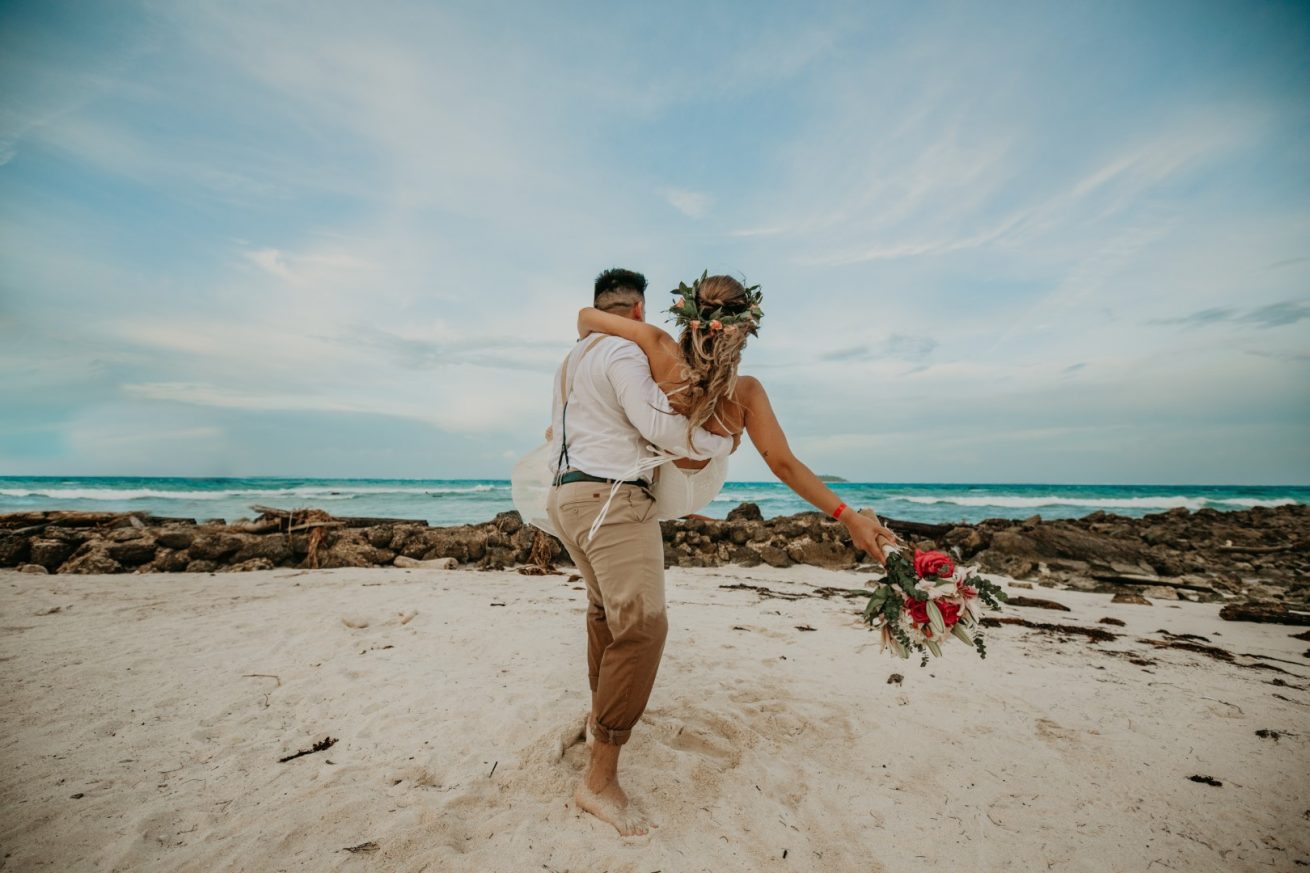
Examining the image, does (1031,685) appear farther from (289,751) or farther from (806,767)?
(289,751)

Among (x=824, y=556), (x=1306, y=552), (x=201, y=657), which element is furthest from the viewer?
(x=1306, y=552)

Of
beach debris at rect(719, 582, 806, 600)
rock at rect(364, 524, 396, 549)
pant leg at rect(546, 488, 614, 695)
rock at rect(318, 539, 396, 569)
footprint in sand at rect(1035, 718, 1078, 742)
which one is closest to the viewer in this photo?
pant leg at rect(546, 488, 614, 695)

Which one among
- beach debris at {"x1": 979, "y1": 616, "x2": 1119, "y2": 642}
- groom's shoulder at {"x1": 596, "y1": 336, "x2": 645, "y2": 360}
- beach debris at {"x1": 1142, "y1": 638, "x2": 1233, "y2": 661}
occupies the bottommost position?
beach debris at {"x1": 1142, "y1": 638, "x2": 1233, "y2": 661}

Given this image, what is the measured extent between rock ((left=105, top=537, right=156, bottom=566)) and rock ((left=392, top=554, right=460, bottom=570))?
3.45 metres

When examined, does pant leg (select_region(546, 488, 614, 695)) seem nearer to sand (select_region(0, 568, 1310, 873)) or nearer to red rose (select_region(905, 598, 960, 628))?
sand (select_region(0, 568, 1310, 873))

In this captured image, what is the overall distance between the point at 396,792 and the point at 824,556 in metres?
8.79

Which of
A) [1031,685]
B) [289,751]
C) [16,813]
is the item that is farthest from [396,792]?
[1031,685]

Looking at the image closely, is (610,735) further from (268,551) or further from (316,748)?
(268,551)

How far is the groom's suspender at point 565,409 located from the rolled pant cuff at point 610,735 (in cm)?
111

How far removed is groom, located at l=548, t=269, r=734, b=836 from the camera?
234 centimetres

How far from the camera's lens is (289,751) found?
2.96 metres

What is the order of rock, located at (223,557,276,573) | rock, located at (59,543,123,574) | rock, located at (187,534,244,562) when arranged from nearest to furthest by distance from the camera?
rock, located at (59,543,123,574), rock, located at (223,557,276,573), rock, located at (187,534,244,562)

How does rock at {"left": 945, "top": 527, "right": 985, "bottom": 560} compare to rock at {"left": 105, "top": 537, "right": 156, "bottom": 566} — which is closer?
rock at {"left": 105, "top": 537, "right": 156, "bottom": 566}

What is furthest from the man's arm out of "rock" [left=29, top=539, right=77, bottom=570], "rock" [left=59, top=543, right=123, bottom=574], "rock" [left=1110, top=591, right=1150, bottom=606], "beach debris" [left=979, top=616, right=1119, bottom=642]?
"rock" [left=29, top=539, right=77, bottom=570]
